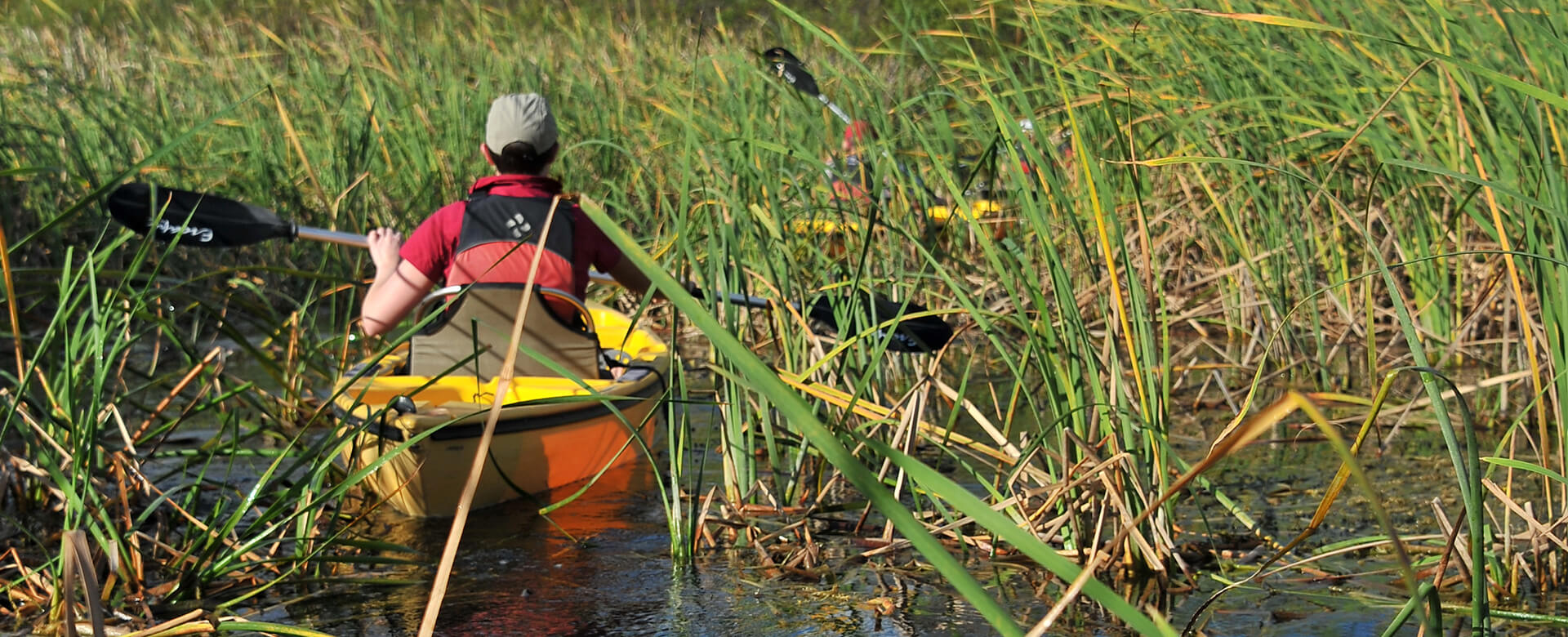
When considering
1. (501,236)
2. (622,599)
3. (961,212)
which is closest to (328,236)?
(501,236)

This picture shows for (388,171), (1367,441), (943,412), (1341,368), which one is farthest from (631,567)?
(388,171)

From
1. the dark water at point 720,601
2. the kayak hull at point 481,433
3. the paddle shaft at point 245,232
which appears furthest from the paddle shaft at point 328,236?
the dark water at point 720,601

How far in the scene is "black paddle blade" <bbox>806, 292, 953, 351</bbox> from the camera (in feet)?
12.1

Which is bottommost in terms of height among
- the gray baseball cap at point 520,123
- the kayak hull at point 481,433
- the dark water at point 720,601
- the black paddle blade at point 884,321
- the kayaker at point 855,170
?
the dark water at point 720,601

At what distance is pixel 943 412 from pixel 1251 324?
136 centimetres

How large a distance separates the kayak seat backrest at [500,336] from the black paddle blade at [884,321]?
872 mm

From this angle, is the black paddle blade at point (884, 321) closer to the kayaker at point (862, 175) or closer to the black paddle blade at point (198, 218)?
the kayaker at point (862, 175)

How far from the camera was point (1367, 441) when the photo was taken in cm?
476

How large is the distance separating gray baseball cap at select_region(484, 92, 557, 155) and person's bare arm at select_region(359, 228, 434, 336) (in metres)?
0.47

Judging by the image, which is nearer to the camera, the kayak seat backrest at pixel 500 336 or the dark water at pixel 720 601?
the dark water at pixel 720 601

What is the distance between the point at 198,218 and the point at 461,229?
0.77 metres

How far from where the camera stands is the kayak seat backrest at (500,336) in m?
4.48

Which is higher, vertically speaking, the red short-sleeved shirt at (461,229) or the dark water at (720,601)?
the red short-sleeved shirt at (461,229)

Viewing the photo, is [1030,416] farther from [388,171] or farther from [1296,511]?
[388,171]
